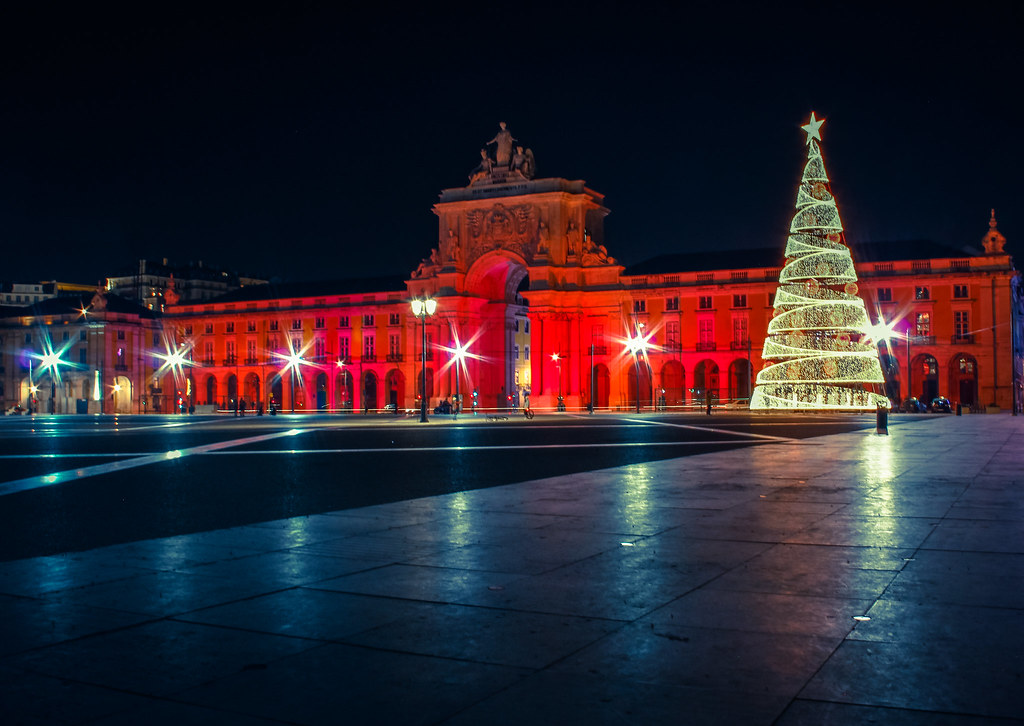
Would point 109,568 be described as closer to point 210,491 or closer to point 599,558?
point 599,558

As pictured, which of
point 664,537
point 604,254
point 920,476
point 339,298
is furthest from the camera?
point 339,298

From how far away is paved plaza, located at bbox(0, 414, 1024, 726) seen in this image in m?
4.58

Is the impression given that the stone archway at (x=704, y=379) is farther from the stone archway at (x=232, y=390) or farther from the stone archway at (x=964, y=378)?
the stone archway at (x=232, y=390)

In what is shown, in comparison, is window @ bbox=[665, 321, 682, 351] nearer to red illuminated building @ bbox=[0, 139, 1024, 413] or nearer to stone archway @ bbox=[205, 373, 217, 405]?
red illuminated building @ bbox=[0, 139, 1024, 413]

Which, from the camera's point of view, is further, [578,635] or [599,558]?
[599,558]

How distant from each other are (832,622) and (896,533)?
3903mm

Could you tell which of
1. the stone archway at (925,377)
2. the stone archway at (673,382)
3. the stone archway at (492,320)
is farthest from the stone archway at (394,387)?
the stone archway at (925,377)

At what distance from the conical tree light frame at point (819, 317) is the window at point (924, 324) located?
21.8m

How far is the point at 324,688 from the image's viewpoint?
4.78 m

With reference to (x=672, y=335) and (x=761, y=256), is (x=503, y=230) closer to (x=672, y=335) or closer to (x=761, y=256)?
(x=672, y=335)

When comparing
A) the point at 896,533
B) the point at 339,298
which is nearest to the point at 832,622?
the point at 896,533

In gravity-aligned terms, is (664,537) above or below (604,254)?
below

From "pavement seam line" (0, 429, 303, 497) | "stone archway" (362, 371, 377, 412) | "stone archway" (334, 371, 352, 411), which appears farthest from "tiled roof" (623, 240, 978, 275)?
"pavement seam line" (0, 429, 303, 497)

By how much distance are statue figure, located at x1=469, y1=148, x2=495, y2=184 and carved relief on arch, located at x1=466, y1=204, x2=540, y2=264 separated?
3.08m
